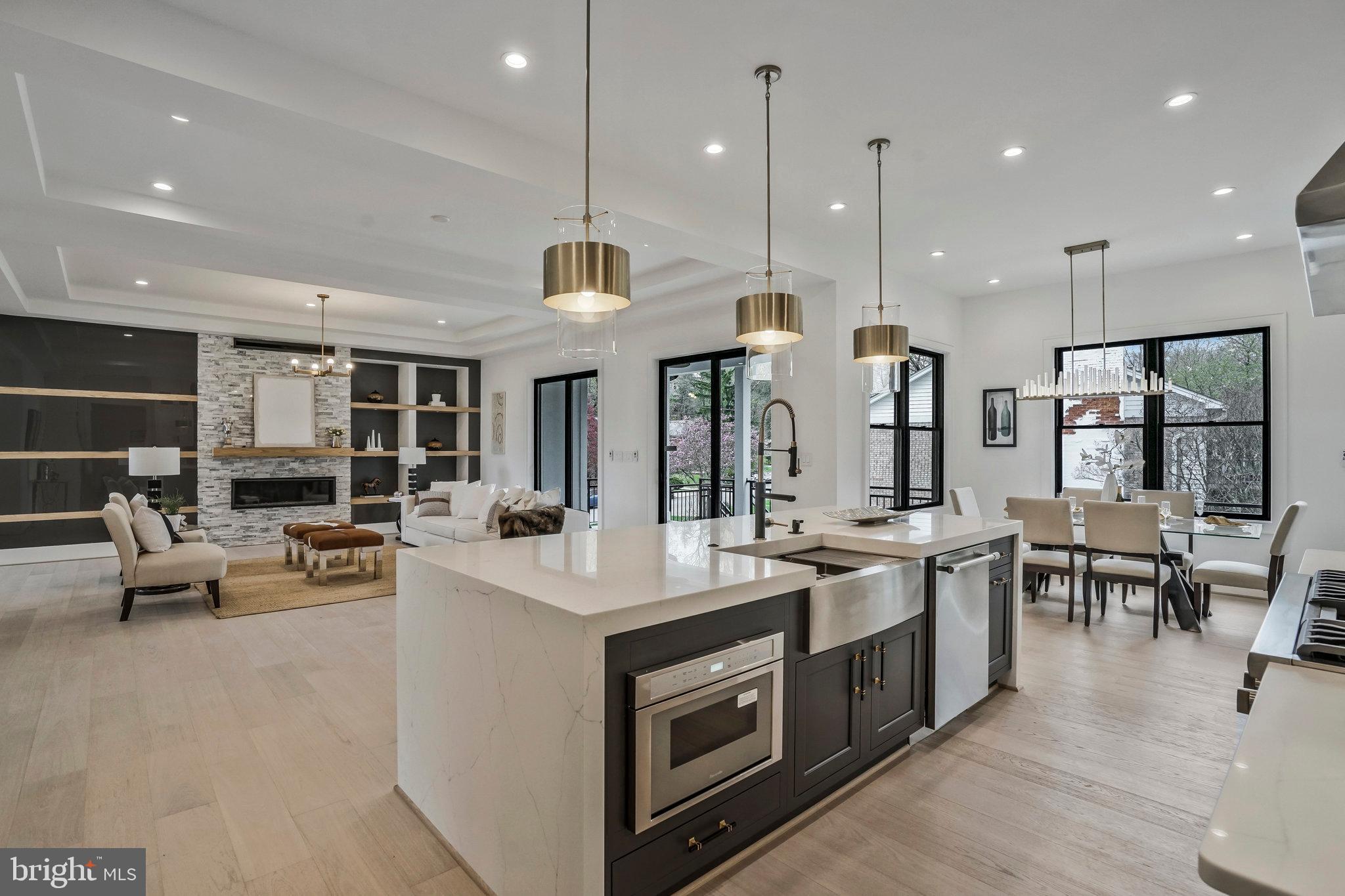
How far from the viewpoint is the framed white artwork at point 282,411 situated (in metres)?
8.57

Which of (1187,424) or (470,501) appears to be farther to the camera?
(470,501)

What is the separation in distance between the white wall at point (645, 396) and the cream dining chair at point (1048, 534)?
1438 mm

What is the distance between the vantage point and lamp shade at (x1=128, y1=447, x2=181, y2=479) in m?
6.85

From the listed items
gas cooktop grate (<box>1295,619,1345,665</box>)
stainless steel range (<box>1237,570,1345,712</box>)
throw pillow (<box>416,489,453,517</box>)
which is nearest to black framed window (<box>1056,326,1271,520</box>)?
stainless steel range (<box>1237,570,1345,712</box>)

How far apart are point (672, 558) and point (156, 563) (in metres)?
4.65

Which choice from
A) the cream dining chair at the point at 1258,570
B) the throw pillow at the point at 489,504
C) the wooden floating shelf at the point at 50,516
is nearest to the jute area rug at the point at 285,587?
the throw pillow at the point at 489,504

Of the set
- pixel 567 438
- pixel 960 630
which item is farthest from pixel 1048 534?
pixel 567 438

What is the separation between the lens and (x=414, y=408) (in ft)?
32.6

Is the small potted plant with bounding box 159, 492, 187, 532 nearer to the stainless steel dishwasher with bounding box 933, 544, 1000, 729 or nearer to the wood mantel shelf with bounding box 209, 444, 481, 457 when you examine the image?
the wood mantel shelf with bounding box 209, 444, 481, 457

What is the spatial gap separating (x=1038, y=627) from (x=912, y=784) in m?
2.73

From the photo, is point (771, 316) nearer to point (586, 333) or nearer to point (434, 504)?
point (586, 333)

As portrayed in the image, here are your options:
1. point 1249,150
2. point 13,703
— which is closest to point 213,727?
point 13,703

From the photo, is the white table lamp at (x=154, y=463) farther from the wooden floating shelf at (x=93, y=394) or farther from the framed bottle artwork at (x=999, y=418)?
the framed bottle artwork at (x=999, y=418)

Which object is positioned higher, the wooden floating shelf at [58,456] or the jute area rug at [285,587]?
the wooden floating shelf at [58,456]
